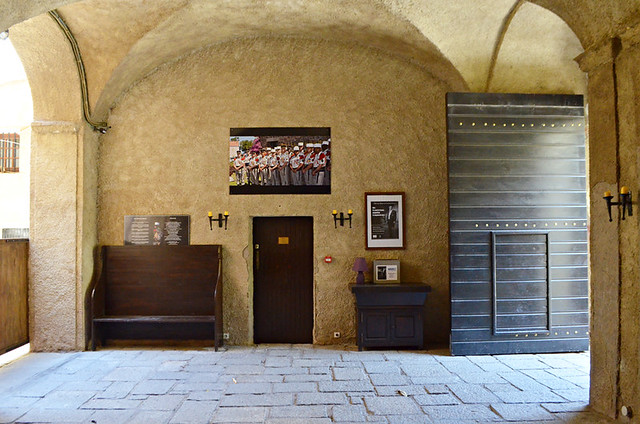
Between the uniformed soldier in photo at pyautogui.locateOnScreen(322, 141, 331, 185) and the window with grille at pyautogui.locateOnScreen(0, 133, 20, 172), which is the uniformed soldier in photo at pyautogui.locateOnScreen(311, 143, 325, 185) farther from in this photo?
the window with grille at pyautogui.locateOnScreen(0, 133, 20, 172)

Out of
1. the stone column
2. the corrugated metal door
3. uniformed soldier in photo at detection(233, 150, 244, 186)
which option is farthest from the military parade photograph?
the stone column

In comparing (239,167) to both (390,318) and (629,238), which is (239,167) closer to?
(390,318)

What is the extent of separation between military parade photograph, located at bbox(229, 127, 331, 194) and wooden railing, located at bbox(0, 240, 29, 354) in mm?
2873

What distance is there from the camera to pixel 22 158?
35.6ft

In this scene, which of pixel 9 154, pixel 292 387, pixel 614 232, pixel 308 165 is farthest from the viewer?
pixel 9 154

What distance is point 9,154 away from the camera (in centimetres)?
1106

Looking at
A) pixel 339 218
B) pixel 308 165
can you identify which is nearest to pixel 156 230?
pixel 308 165

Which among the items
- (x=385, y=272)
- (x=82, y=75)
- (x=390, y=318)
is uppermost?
(x=82, y=75)

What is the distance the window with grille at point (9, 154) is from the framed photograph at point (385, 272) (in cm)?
933

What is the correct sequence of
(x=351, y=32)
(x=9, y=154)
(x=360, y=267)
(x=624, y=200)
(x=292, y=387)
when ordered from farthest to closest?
(x=9, y=154)
(x=351, y=32)
(x=360, y=267)
(x=292, y=387)
(x=624, y=200)

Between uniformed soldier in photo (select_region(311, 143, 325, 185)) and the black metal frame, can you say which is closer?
the black metal frame

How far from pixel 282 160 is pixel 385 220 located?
174cm

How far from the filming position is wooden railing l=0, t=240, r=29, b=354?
5656 mm

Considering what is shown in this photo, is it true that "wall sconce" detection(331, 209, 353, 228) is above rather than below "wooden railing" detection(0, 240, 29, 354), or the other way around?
above
